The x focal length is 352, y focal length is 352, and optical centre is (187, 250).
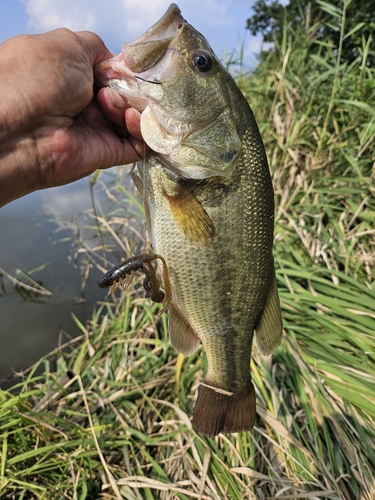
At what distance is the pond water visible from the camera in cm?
379

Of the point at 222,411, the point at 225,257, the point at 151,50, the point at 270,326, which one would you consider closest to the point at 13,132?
the point at 151,50

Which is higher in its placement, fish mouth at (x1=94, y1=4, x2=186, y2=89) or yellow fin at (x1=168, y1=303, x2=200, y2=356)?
fish mouth at (x1=94, y1=4, x2=186, y2=89)

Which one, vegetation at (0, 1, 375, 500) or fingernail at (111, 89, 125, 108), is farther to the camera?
vegetation at (0, 1, 375, 500)

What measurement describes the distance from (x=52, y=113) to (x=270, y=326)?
3.93ft

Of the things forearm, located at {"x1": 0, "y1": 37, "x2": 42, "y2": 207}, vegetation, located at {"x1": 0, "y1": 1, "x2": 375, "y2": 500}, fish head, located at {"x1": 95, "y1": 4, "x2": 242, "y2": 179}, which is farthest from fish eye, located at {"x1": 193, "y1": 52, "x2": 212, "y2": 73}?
vegetation, located at {"x1": 0, "y1": 1, "x2": 375, "y2": 500}

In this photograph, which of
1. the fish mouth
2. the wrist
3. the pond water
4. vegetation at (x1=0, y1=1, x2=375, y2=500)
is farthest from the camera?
the pond water

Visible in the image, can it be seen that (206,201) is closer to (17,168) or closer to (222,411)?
(17,168)

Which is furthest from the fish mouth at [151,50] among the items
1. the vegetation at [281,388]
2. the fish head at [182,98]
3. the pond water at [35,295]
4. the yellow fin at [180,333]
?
the pond water at [35,295]

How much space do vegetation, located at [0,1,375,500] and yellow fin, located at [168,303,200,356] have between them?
2.84ft

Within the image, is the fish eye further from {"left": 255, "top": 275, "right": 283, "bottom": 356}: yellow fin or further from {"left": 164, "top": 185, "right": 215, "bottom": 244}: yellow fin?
{"left": 255, "top": 275, "right": 283, "bottom": 356}: yellow fin

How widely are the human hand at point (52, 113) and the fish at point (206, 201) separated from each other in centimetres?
11

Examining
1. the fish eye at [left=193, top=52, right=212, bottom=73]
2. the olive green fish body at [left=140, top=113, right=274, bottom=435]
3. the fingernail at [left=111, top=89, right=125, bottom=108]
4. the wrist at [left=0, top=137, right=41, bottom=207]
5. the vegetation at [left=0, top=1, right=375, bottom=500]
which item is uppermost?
the fish eye at [left=193, top=52, right=212, bottom=73]

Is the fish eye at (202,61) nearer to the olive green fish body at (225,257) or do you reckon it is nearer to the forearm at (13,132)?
the olive green fish body at (225,257)

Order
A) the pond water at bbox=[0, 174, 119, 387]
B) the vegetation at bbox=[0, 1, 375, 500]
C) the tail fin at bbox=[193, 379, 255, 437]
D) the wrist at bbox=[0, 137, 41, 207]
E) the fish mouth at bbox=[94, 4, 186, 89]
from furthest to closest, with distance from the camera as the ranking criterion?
1. the pond water at bbox=[0, 174, 119, 387]
2. the vegetation at bbox=[0, 1, 375, 500]
3. the tail fin at bbox=[193, 379, 255, 437]
4. the wrist at bbox=[0, 137, 41, 207]
5. the fish mouth at bbox=[94, 4, 186, 89]
